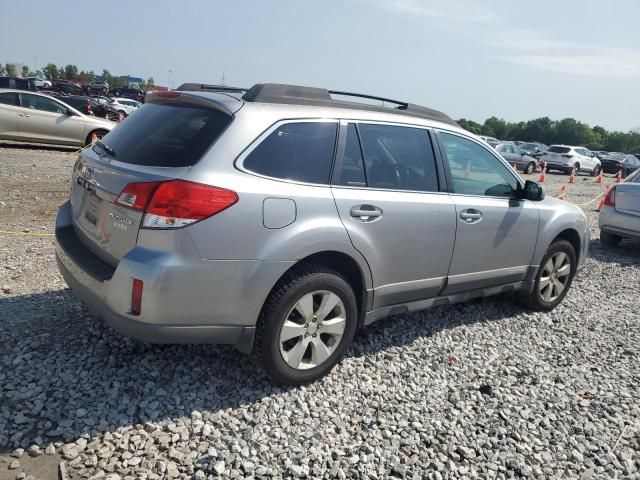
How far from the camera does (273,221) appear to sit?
3070 millimetres

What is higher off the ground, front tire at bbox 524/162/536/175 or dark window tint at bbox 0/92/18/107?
dark window tint at bbox 0/92/18/107

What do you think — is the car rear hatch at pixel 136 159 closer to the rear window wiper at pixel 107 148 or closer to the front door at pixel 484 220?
the rear window wiper at pixel 107 148

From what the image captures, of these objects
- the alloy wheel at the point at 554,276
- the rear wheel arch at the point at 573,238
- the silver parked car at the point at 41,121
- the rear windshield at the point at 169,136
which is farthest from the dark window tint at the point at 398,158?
the silver parked car at the point at 41,121

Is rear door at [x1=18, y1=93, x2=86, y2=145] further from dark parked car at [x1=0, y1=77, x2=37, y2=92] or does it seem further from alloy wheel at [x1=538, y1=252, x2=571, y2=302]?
alloy wheel at [x1=538, y1=252, x2=571, y2=302]

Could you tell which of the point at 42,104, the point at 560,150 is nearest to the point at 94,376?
the point at 42,104

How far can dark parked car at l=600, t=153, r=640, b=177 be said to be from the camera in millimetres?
33703

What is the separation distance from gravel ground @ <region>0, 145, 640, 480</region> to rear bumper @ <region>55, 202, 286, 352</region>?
0.47m

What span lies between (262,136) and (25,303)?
256 centimetres

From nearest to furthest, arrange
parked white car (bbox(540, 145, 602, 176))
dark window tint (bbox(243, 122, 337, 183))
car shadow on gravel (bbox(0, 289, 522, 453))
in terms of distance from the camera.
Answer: car shadow on gravel (bbox(0, 289, 522, 453)) < dark window tint (bbox(243, 122, 337, 183)) < parked white car (bbox(540, 145, 602, 176))

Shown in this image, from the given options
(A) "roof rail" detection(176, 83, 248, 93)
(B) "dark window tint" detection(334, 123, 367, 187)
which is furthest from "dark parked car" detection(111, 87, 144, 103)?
(B) "dark window tint" detection(334, 123, 367, 187)

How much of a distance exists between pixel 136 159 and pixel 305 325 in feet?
4.63

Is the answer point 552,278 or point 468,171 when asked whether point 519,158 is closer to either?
point 552,278

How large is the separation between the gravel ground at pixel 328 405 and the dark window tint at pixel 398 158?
1.28 m

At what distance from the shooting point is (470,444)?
3.11 m
